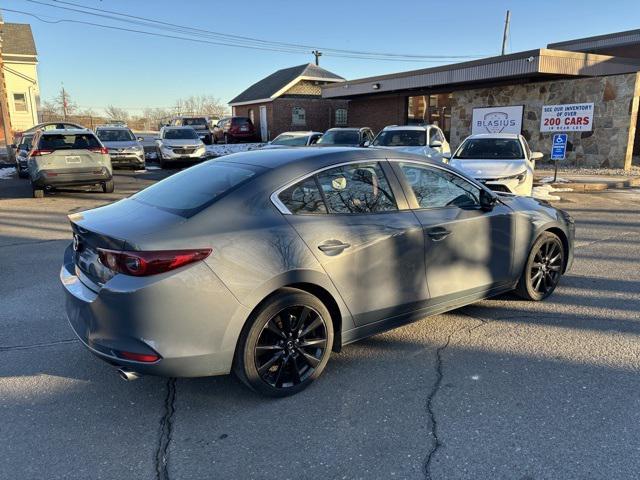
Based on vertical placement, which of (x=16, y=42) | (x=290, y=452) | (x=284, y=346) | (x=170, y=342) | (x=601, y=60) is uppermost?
(x=16, y=42)

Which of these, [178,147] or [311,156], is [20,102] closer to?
[178,147]

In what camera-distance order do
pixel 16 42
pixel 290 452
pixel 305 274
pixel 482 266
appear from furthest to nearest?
pixel 16 42 < pixel 482 266 < pixel 305 274 < pixel 290 452

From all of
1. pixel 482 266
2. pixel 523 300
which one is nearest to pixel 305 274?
pixel 482 266

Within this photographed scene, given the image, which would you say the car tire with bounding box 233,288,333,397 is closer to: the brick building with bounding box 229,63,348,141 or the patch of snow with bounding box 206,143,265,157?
the patch of snow with bounding box 206,143,265,157

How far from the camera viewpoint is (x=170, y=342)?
2.82m

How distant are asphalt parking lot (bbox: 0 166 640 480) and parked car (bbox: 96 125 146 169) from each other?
1410 centimetres

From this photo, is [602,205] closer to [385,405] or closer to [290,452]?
[385,405]

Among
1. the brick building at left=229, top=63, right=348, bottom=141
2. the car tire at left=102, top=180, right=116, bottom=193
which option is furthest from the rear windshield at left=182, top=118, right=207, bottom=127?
the car tire at left=102, top=180, right=116, bottom=193

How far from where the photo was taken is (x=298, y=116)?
3300 centimetres

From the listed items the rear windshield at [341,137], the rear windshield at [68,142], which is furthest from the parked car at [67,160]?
the rear windshield at [341,137]

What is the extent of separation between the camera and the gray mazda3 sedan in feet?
9.28

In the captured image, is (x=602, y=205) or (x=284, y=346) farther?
(x=602, y=205)

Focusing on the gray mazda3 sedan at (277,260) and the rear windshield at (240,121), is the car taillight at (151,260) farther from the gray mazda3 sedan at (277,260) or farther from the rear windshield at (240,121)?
the rear windshield at (240,121)

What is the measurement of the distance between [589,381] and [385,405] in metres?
1.47
